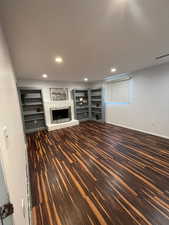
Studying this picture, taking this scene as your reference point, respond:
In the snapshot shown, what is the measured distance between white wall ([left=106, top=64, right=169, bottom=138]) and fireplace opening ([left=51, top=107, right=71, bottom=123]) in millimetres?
2870

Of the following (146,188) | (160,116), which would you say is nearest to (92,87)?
(160,116)

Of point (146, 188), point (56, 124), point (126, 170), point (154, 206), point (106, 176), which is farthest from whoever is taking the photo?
point (56, 124)

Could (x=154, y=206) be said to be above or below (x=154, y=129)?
below

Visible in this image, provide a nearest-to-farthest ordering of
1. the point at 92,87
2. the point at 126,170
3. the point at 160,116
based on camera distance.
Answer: the point at 126,170, the point at 160,116, the point at 92,87

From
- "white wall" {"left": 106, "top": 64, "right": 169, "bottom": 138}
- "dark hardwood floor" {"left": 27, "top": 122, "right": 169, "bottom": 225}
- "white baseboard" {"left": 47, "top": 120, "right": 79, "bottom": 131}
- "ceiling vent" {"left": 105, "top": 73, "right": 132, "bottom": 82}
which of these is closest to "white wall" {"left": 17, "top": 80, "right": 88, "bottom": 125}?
"white baseboard" {"left": 47, "top": 120, "right": 79, "bottom": 131}

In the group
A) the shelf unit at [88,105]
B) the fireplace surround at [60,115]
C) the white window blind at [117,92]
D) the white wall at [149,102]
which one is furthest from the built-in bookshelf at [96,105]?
the fireplace surround at [60,115]

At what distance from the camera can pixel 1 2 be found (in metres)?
1.02

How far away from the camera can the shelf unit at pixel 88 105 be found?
6184mm

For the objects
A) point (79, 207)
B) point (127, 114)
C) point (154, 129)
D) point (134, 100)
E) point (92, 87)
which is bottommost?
point (79, 207)

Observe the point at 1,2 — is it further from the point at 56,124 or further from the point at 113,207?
the point at 56,124

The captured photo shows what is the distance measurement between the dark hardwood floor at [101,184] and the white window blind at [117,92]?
235cm

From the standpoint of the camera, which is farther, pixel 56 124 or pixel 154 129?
pixel 56 124

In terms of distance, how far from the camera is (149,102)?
148 inches

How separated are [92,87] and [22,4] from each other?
18.1 feet
